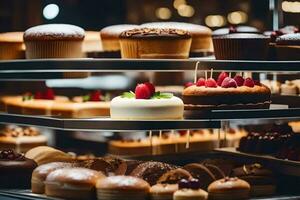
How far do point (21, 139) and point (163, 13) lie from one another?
4.01 metres

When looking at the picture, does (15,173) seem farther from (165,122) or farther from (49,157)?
(165,122)

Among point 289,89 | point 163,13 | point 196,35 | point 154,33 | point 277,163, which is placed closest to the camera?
point 154,33

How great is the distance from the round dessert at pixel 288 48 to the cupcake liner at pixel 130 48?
100 cm

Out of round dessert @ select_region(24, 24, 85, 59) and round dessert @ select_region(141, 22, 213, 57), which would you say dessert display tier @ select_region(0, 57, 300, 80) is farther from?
round dessert @ select_region(141, 22, 213, 57)

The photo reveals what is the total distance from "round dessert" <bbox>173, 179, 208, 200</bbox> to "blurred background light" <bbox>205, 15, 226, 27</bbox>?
7434mm

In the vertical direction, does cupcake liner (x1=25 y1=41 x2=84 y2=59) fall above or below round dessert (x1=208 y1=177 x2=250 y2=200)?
above

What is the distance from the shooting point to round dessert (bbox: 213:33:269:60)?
5.62m

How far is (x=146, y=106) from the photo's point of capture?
5293 millimetres

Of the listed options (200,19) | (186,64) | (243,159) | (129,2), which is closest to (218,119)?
(186,64)

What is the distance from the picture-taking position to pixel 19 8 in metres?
10.3

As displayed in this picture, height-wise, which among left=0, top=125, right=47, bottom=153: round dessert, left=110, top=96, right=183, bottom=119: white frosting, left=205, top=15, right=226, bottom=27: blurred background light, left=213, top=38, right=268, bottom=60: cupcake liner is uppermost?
left=213, top=38, right=268, bottom=60: cupcake liner

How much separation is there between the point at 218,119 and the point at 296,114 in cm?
59

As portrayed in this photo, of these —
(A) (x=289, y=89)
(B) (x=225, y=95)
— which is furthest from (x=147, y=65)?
(A) (x=289, y=89)

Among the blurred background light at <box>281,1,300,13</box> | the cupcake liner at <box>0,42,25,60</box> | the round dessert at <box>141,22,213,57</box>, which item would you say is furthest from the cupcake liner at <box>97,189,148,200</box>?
the blurred background light at <box>281,1,300,13</box>
